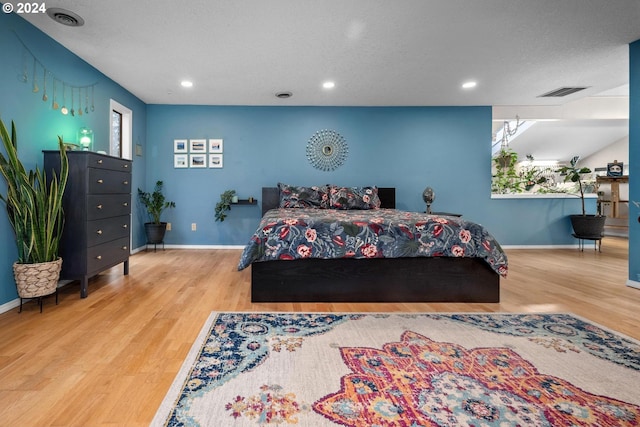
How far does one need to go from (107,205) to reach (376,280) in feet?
8.19

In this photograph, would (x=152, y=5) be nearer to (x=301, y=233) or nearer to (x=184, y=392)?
(x=301, y=233)

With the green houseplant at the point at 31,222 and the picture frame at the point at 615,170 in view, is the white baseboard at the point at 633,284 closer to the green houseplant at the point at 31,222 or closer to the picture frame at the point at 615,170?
the green houseplant at the point at 31,222

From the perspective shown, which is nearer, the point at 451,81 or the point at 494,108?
the point at 451,81

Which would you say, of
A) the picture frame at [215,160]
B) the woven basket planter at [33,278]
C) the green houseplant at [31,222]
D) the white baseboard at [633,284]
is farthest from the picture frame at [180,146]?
the white baseboard at [633,284]

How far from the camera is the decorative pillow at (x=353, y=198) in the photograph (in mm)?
4359

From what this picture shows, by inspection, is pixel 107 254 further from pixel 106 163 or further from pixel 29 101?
pixel 29 101

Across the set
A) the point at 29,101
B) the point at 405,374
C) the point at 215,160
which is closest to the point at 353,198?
the point at 215,160

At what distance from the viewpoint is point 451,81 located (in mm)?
4102

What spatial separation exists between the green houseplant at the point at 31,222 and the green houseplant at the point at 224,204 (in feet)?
8.32

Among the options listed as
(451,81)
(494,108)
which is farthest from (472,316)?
(494,108)

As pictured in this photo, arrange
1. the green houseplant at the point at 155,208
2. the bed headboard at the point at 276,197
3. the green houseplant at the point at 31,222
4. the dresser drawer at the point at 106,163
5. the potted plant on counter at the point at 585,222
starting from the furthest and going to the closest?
the bed headboard at the point at 276,197
the potted plant on counter at the point at 585,222
the green houseplant at the point at 155,208
the dresser drawer at the point at 106,163
the green houseplant at the point at 31,222

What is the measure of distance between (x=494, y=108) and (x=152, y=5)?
197 inches

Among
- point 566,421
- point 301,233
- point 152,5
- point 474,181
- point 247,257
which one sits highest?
point 152,5

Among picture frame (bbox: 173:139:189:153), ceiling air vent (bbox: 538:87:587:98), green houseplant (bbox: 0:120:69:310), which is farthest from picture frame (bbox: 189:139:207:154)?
ceiling air vent (bbox: 538:87:587:98)
